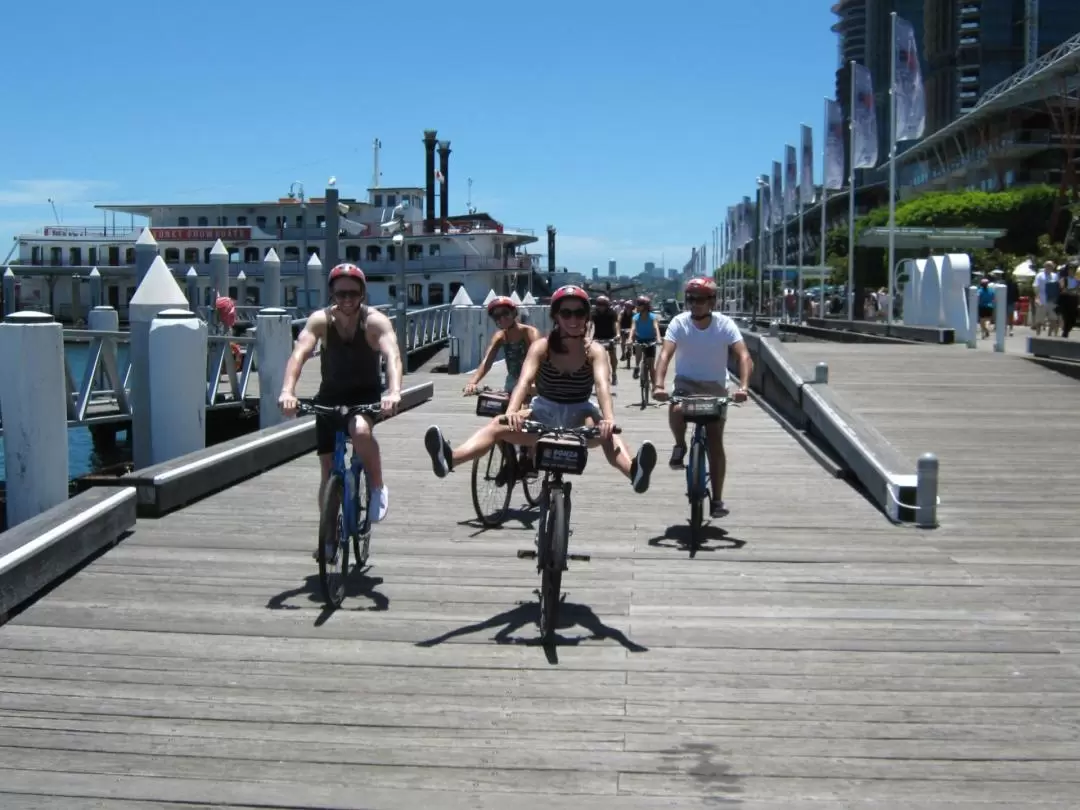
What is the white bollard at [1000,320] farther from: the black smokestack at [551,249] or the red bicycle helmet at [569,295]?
the black smokestack at [551,249]

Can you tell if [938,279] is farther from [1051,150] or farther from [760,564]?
[1051,150]

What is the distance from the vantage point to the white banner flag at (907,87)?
34344 millimetres

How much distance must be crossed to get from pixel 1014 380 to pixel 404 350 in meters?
17.2

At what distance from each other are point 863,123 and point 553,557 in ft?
118

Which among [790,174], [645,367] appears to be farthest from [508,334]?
[790,174]

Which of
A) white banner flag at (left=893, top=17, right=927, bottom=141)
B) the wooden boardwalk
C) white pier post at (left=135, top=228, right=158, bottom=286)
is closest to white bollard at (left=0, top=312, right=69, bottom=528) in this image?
the wooden boardwalk

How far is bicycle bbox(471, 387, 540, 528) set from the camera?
903cm

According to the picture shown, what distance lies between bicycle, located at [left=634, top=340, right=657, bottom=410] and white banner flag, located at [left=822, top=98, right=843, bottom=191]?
88.6 ft

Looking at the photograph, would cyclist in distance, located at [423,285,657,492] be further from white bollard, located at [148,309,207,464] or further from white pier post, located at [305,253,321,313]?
white pier post, located at [305,253,321,313]

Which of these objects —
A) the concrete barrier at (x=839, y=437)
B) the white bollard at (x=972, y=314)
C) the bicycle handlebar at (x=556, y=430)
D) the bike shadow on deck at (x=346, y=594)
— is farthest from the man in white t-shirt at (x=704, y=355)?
the white bollard at (x=972, y=314)

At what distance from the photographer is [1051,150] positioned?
81500 mm

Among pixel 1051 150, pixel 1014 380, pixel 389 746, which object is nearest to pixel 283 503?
pixel 389 746

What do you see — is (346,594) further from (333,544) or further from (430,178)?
(430,178)

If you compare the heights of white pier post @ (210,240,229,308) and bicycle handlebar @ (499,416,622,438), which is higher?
white pier post @ (210,240,229,308)
